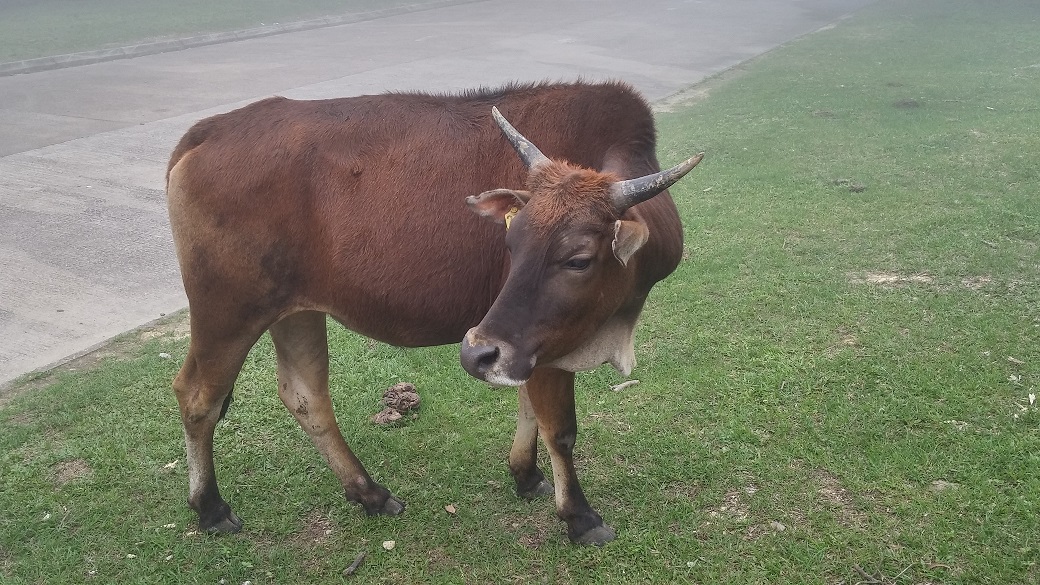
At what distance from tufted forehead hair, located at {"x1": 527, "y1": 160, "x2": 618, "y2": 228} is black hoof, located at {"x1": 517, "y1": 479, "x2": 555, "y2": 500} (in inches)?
71.5

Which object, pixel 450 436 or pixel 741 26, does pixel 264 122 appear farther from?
pixel 741 26

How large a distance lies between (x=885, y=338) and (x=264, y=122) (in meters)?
4.12

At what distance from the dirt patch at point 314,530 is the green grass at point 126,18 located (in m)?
15.2

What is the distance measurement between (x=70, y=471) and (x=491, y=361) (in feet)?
9.62

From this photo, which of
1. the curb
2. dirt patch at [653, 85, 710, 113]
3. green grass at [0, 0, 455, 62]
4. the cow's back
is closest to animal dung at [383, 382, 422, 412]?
the cow's back

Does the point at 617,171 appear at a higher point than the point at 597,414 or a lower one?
higher

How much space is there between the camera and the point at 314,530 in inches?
167

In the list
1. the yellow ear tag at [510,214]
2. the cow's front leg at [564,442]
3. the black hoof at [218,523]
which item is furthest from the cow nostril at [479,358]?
the black hoof at [218,523]

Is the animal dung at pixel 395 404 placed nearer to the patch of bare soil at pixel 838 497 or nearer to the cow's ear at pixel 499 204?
the cow's ear at pixel 499 204

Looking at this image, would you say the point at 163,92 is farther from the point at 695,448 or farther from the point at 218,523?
the point at 695,448

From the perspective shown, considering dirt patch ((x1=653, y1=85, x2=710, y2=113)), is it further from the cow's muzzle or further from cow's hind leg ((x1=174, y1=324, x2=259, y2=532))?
the cow's muzzle

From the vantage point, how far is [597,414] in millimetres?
5035

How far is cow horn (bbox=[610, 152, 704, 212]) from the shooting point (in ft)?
9.97

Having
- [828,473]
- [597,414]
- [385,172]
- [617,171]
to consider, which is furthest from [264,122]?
[828,473]
